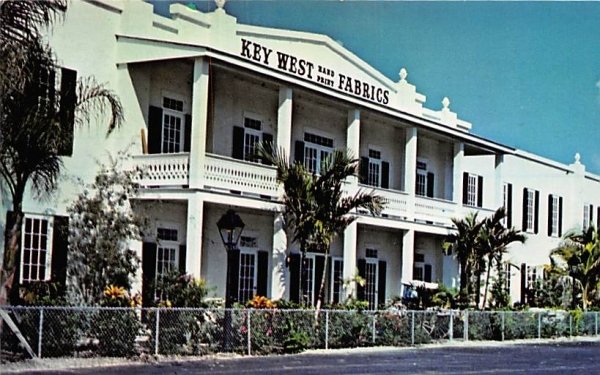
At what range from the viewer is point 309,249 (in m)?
22.1

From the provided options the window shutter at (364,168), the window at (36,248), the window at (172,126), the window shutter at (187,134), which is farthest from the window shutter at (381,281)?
the window at (36,248)

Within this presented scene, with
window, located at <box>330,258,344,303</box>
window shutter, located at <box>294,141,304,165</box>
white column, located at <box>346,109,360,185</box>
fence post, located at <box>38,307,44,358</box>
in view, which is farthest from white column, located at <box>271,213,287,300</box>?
fence post, located at <box>38,307,44,358</box>

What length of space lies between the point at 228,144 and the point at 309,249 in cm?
304

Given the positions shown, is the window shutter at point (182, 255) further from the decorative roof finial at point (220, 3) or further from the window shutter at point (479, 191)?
the window shutter at point (479, 191)

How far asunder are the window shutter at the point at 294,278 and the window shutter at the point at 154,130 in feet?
15.0

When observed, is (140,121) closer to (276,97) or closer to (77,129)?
(77,129)

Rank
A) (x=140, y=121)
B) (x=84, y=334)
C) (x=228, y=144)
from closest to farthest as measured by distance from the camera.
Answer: (x=84, y=334) → (x=140, y=121) → (x=228, y=144)

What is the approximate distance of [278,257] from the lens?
20.8 meters

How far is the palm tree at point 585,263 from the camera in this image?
28531mm

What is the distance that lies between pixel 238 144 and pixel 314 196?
2.02m

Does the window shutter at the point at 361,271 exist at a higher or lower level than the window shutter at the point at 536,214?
lower

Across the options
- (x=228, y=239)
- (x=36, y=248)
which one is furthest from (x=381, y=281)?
(x=36, y=248)

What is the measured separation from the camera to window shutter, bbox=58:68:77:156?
1532 centimetres

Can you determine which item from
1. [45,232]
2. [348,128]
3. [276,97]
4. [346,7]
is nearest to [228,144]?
[276,97]
